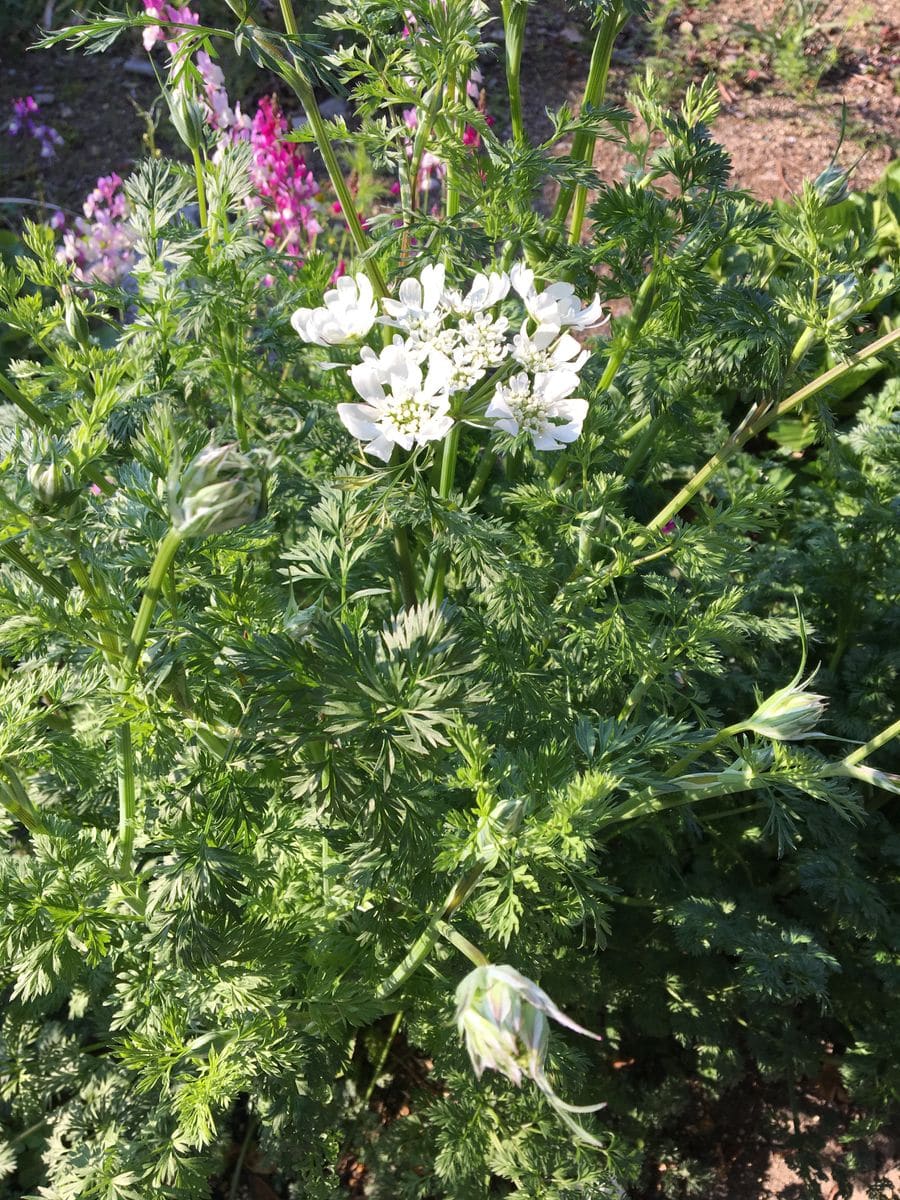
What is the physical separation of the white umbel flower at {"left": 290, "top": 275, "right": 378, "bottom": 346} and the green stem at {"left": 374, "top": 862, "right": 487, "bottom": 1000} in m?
0.77

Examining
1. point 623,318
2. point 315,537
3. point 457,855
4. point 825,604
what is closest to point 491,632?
point 315,537

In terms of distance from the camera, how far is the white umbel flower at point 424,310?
136 centimetres

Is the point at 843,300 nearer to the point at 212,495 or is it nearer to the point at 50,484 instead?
the point at 212,495

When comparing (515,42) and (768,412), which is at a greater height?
(515,42)

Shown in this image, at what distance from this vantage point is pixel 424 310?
4.60 feet

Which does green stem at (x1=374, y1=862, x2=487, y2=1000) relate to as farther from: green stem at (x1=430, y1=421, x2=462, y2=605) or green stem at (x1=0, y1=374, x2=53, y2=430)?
green stem at (x1=0, y1=374, x2=53, y2=430)

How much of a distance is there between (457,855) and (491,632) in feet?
1.53

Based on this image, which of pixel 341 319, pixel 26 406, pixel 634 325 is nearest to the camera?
pixel 341 319

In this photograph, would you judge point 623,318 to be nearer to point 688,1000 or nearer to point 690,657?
point 690,657

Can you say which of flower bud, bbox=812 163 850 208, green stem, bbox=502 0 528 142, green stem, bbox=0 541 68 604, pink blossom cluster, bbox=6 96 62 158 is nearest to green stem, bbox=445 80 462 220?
green stem, bbox=502 0 528 142

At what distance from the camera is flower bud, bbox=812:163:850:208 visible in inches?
59.6

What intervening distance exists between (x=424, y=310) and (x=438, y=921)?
87 cm

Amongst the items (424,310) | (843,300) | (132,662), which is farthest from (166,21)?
(843,300)

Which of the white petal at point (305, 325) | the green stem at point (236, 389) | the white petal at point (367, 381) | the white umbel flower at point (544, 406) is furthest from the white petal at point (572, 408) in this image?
the green stem at point (236, 389)
